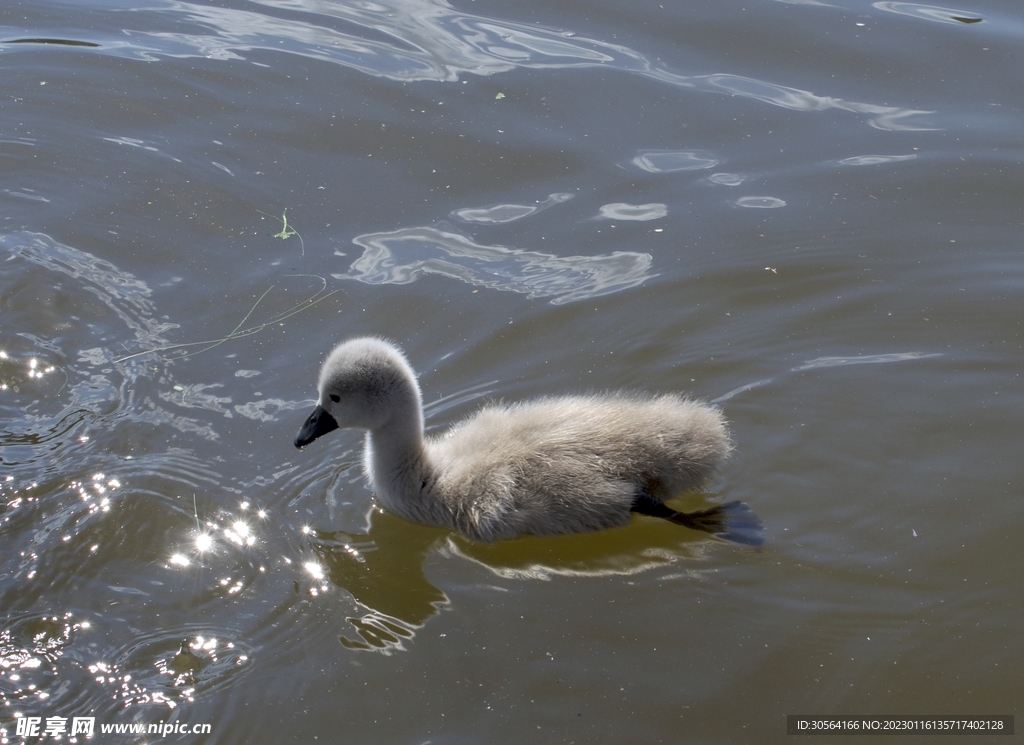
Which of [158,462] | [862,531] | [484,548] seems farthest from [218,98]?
[862,531]

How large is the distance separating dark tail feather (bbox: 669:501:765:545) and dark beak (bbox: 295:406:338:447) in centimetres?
142

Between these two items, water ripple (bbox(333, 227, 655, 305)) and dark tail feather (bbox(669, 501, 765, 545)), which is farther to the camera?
water ripple (bbox(333, 227, 655, 305))

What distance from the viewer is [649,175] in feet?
20.8

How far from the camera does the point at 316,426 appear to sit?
436cm

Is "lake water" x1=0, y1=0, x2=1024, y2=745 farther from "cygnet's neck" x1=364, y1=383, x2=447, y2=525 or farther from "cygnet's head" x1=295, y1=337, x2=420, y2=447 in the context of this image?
"cygnet's head" x1=295, y1=337, x2=420, y2=447

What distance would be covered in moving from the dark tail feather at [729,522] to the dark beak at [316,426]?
1.42 m

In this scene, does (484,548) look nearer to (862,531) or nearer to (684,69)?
(862,531)

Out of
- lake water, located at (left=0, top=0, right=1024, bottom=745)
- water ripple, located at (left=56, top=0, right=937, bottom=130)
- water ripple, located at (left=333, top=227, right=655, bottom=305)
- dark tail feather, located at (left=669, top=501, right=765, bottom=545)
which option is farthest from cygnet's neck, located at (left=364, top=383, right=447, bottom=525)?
water ripple, located at (left=56, top=0, right=937, bottom=130)

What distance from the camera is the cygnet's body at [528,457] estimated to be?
164 inches

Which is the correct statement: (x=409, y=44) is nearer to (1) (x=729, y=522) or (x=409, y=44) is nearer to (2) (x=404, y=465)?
(2) (x=404, y=465)

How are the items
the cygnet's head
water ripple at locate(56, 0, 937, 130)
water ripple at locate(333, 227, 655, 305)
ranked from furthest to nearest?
water ripple at locate(56, 0, 937, 130), water ripple at locate(333, 227, 655, 305), the cygnet's head

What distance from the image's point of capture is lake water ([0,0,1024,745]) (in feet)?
11.9

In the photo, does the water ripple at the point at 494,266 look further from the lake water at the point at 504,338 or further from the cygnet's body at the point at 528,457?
the cygnet's body at the point at 528,457

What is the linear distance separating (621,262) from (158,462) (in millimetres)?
A: 2544
